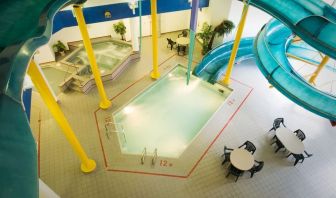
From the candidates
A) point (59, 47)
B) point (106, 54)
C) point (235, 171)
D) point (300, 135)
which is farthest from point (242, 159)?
point (59, 47)

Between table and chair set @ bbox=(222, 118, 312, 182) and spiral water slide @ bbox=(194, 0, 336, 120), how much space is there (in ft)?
6.17

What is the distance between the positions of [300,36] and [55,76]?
39.1 ft

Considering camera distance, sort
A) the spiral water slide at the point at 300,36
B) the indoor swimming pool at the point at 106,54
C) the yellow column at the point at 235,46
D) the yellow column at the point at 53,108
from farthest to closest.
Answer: the indoor swimming pool at the point at 106,54 → the yellow column at the point at 235,46 → the spiral water slide at the point at 300,36 → the yellow column at the point at 53,108

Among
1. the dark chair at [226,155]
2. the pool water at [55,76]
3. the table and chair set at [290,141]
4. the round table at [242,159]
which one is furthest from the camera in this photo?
the pool water at [55,76]

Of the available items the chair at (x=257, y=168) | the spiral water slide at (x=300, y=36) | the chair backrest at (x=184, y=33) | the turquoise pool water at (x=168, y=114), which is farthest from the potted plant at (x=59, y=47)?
the chair at (x=257, y=168)

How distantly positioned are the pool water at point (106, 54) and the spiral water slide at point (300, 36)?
805 cm

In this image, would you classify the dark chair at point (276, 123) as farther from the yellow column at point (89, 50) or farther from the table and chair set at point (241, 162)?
the yellow column at point (89, 50)

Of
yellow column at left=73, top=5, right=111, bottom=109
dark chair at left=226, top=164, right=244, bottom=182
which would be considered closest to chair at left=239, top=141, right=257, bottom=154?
dark chair at left=226, top=164, right=244, bottom=182

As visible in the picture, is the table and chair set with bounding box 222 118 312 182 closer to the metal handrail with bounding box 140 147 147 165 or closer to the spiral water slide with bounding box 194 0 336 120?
the spiral water slide with bounding box 194 0 336 120

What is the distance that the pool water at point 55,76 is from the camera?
11.4 meters

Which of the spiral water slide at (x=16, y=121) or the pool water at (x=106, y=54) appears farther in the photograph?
the pool water at (x=106, y=54)

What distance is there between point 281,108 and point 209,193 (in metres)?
5.79

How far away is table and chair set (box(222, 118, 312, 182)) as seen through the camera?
7.41 meters

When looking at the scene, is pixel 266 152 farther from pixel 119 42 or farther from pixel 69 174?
pixel 119 42
